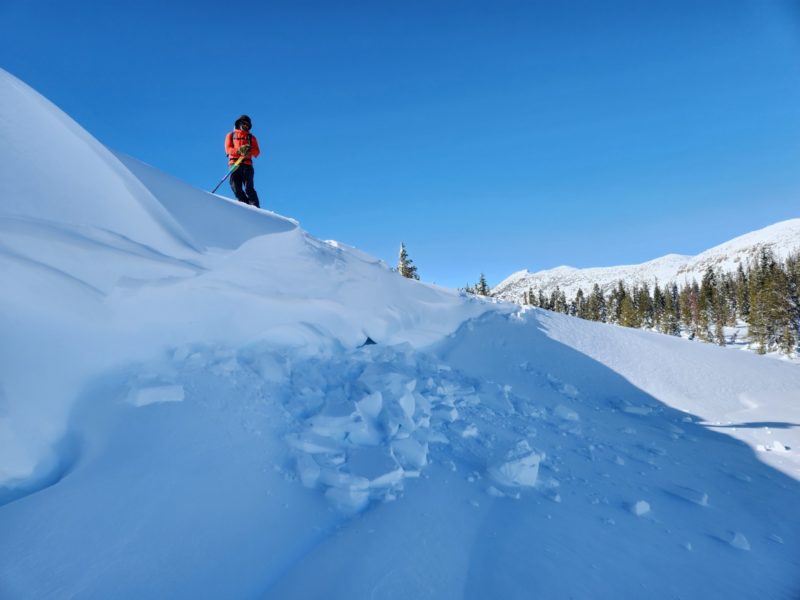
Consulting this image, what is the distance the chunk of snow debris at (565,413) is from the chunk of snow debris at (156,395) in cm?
455

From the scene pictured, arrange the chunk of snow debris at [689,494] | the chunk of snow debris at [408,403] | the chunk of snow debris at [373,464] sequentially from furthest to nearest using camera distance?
the chunk of snow debris at [408,403] < the chunk of snow debris at [689,494] < the chunk of snow debris at [373,464]

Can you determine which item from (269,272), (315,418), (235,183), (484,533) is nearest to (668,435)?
(484,533)

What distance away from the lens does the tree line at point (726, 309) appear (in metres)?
37.9

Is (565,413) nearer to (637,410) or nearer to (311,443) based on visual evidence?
(637,410)

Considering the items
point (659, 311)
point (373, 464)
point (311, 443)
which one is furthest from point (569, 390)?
point (659, 311)

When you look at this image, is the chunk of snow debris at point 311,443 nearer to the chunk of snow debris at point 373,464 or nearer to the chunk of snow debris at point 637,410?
the chunk of snow debris at point 373,464

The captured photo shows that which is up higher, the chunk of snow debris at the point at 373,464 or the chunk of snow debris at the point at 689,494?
the chunk of snow debris at the point at 373,464

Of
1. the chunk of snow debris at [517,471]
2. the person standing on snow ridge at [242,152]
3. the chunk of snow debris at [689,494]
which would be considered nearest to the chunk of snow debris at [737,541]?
the chunk of snow debris at [689,494]

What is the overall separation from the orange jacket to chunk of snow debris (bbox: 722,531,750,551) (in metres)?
10.0

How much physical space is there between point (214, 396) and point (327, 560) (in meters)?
1.74

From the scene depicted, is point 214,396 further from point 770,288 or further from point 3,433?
point 770,288

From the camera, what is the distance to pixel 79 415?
2.67 m

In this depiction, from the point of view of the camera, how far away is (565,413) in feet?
17.0

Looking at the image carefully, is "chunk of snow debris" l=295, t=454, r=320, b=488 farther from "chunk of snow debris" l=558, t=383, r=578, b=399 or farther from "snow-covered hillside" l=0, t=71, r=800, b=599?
"chunk of snow debris" l=558, t=383, r=578, b=399
